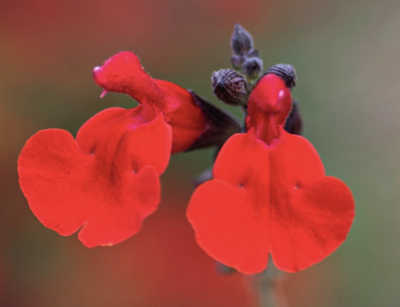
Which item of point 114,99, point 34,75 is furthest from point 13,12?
point 114,99

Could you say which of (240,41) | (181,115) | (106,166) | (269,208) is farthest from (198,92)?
(269,208)

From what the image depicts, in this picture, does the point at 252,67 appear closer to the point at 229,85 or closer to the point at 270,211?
the point at 229,85

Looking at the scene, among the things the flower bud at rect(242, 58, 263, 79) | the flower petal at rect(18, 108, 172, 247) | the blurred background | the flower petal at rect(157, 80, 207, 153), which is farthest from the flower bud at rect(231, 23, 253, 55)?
the blurred background

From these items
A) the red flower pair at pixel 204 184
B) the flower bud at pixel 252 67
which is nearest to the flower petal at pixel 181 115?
the red flower pair at pixel 204 184

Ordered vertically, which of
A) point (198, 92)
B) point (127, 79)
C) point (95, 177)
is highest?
point (127, 79)

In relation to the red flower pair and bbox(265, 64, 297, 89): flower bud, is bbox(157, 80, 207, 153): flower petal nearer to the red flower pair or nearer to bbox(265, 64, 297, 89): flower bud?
the red flower pair

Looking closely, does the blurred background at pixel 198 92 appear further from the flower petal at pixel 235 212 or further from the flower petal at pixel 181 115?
the flower petal at pixel 235 212
